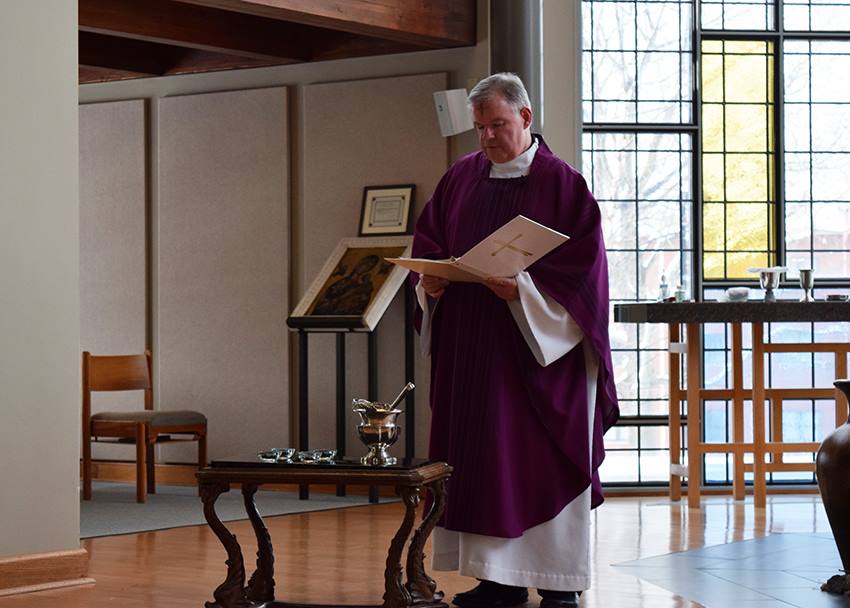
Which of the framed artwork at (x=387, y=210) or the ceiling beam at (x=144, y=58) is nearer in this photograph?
A: the framed artwork at (x=387, y=210)

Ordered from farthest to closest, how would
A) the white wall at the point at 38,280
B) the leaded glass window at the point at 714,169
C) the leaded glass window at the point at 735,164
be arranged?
1. the leaded glass window at the point at 735,164
2. the leaded glass window at the point at 714,169
3. the white wall at the point at 38,280

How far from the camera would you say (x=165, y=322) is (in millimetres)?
9719

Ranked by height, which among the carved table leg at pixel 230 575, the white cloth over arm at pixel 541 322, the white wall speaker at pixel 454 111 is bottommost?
the carved table leg at pixel 230 575

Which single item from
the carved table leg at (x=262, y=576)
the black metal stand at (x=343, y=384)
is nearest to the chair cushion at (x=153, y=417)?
the black metal stand at (x=343, y=384)

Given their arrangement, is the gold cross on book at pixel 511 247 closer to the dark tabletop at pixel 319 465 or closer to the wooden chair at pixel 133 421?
the dark tabletop at pixel 319 465

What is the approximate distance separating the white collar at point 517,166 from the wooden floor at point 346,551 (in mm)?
1448

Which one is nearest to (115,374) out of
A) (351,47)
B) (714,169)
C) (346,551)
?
(351,47)

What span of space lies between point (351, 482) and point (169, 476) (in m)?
5.50

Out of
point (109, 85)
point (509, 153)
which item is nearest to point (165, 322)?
point (109, 85)

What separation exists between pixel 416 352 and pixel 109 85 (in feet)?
9.64

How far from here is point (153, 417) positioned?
333 inches

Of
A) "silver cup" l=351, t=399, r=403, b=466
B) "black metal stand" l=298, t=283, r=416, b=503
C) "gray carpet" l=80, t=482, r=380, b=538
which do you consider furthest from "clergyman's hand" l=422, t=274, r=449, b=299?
"black metal stand" l=298, t=283, r=416, b=503

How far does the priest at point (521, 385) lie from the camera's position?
4.69 m

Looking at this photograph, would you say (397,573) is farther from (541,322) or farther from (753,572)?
(753,572)
